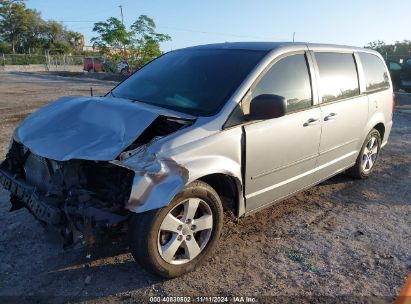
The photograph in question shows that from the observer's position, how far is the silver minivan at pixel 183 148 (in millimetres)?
2975

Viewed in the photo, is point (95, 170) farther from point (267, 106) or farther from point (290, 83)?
point (290, 83)

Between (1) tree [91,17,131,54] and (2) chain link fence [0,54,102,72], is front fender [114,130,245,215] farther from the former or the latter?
(2) chain link fence [0,54,102,72]

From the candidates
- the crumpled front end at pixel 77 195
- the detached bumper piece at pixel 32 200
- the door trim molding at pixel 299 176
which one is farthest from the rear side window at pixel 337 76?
the detached bumper piece at pixel 32 200

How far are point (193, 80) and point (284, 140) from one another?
3.49 feet

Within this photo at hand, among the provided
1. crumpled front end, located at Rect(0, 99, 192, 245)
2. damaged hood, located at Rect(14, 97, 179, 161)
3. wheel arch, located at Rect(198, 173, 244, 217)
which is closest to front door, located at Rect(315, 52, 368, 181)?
wheel arch, located at Rect(198, 173, 244, 217)

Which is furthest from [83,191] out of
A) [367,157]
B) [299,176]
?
[367,157]

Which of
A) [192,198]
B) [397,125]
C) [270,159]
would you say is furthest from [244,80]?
[397,125]

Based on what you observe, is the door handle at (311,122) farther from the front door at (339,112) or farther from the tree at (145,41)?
the tree at (145,41)

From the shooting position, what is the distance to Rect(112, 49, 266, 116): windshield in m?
3.67

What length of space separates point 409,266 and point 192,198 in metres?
2.02

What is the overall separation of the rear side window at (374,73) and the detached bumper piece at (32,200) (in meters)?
4.26

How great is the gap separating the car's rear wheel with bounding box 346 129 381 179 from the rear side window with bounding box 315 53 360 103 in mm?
869

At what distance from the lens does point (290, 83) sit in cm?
407

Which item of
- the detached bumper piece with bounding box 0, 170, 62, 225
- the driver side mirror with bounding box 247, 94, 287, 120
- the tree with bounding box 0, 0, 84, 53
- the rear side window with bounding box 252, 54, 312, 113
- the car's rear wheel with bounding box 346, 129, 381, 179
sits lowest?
the car's rear wheel with bounding box 346, 129, 381, 179
